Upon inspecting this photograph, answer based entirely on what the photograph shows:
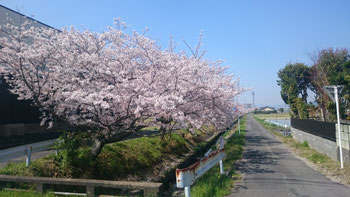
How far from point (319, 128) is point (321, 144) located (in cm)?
88

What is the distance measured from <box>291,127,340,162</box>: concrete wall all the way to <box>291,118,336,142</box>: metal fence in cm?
21

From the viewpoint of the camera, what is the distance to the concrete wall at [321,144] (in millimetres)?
9914

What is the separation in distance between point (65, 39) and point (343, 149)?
36.8ft

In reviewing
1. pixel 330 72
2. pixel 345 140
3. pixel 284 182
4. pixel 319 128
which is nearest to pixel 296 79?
pixel 330 72

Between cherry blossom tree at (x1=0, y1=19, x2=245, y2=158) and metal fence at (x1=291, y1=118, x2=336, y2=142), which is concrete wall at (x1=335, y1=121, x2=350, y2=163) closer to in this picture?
metal fence at (x1=291, y1=118, x2=336, y2=142)

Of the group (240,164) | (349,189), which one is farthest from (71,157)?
(349,189)

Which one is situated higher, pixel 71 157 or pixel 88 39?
pixel 88 39

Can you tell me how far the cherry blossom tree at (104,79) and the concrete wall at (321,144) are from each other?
5.56 meters

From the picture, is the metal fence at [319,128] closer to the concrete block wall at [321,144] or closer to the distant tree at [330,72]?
the concrete block wall at [321,144]

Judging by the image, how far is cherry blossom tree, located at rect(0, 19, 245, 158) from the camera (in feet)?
24.2

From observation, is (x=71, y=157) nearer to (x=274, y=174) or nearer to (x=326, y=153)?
(x=274, y=174)

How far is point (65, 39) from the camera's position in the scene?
8320mm

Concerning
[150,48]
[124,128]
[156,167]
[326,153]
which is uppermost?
[150,48]

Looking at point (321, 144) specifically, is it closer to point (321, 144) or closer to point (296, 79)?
point (321, 144)
